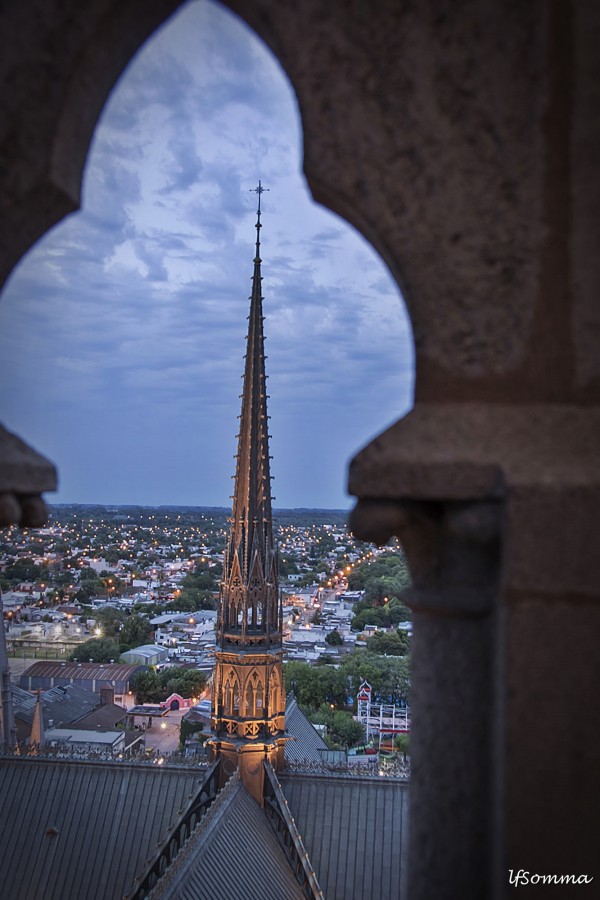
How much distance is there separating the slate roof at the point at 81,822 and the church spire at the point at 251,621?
1208 millimetres

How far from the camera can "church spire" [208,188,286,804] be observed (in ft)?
50.5

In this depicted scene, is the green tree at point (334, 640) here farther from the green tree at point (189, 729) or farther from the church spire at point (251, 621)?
the church spire at point (251, 621)

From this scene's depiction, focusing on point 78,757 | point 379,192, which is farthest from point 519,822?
point 78,757

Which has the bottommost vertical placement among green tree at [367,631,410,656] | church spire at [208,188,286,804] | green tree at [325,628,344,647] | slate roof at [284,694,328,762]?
green tree at [325,628,344,647]

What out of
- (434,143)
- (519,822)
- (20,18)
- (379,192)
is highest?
(20,18)

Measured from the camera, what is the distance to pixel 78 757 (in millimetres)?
15922

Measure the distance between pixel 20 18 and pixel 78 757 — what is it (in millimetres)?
16193

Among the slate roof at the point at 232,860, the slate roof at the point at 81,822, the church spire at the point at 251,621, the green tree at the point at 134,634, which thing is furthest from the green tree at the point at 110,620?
the slate roof at the point at 232,860

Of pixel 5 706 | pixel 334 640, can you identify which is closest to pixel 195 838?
pixel 5 706

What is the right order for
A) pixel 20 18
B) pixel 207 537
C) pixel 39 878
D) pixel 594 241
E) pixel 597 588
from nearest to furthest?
pixel 597 588, pixel 594 241, pixel 20 18, pixel 39 878, pixel 207 537

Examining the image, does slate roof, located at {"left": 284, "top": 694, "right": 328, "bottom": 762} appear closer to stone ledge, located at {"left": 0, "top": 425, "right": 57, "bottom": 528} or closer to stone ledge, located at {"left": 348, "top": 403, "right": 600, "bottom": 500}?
stone ledge, located at {"left": 0, "top": 425, "right": 57, "bottom": 528}

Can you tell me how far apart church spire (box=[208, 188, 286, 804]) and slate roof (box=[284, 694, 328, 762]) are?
25.0 feet

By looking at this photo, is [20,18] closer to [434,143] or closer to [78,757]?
[434,143]

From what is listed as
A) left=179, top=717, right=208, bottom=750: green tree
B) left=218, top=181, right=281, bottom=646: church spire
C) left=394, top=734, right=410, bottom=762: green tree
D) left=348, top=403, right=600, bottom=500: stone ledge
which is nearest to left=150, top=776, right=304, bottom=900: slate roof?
left=218, top=181, right=281, bottom=646: church spire
